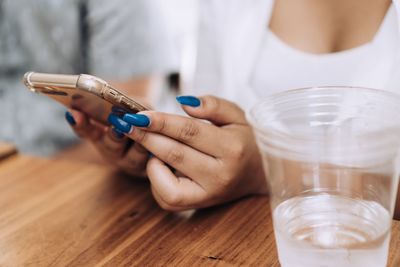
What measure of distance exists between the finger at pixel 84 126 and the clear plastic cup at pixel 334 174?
1.11 feet

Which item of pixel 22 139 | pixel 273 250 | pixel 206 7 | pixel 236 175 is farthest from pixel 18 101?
pixel 273 250

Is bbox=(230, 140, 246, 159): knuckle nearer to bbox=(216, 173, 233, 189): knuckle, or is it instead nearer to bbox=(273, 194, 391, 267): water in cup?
bbox=(216, 173, 233, 189): knuckle

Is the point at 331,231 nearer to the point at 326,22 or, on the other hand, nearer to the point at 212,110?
the point at 212,110

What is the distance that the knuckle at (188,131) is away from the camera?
68 centimetres

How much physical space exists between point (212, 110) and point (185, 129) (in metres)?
0.05

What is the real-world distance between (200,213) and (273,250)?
0.43ft

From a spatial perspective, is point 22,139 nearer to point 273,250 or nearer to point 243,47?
point 243,47

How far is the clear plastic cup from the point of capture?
0.50 metres

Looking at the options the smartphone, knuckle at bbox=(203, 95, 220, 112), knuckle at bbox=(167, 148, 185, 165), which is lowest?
knuckle at bbox=(167, 148, 185, 165)

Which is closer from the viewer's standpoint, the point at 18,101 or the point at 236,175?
the point at 236,175

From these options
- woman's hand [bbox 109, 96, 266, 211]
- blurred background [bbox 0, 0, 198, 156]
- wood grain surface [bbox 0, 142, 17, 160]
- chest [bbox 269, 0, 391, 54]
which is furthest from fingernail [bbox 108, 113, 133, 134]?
blurred background [bbox 0, 0, 198, 156]

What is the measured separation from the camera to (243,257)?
0.61 metres

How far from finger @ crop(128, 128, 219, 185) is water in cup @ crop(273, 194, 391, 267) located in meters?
0.15

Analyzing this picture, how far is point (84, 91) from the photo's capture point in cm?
65
